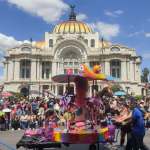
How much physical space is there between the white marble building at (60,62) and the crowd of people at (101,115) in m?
70.0

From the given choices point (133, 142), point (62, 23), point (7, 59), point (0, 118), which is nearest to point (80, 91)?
point (133, 142)

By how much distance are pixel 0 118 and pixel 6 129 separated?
1370mm

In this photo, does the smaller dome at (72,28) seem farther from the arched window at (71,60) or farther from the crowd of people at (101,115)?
the crowd of people at (101,115)

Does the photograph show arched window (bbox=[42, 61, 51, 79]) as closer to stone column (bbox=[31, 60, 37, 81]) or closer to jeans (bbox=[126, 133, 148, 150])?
stone column (bbox=[31, 60, 37, 81])

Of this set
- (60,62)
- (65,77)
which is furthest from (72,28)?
(65,77)

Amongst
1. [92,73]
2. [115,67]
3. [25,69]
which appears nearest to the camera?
[92,73]

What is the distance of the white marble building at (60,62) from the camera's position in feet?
327

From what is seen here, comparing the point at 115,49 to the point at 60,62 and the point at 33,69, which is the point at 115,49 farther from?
the point at 33,69

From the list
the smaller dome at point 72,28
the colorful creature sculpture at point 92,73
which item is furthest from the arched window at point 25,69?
the colorful creature sculpture at point 92,73

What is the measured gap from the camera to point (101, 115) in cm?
1620

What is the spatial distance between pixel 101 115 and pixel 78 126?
4.36 feet

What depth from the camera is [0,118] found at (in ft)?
84.0

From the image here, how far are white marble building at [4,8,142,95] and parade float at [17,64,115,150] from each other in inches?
3198

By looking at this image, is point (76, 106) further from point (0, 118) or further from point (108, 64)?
point (108, 64)
